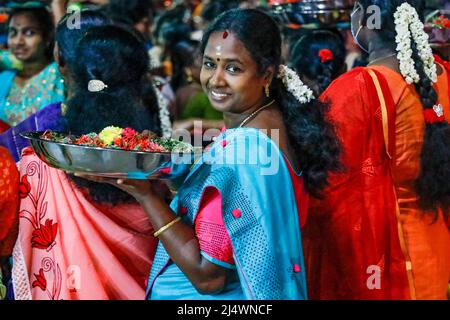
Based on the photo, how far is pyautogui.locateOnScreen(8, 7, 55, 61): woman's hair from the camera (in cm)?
434

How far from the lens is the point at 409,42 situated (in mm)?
2963

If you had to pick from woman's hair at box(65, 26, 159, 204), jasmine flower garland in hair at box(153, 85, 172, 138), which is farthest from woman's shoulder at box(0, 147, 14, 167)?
jasmine flower garland in hair at box(153, 85, 172, 138)

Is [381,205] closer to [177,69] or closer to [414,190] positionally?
[414,190]

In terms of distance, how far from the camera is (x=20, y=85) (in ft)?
14.5

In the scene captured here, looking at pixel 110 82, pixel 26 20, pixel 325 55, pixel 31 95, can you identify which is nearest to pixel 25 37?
pixel 26 20

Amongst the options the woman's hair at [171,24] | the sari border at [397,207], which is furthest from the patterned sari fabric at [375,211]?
the woman's hair at [171,24]

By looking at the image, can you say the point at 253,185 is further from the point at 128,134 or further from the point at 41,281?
the point at 41,281

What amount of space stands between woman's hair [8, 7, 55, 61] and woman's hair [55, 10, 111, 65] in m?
1.02

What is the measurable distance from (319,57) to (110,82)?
5.00 ft

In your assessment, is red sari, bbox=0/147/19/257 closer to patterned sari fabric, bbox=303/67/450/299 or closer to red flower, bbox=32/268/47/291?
red flower, bbox=32/268/47/291

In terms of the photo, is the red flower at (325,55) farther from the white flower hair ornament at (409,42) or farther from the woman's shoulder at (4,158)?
the woman's shoulder at (4,158)

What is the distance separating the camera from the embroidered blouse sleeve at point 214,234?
7.48 feet
